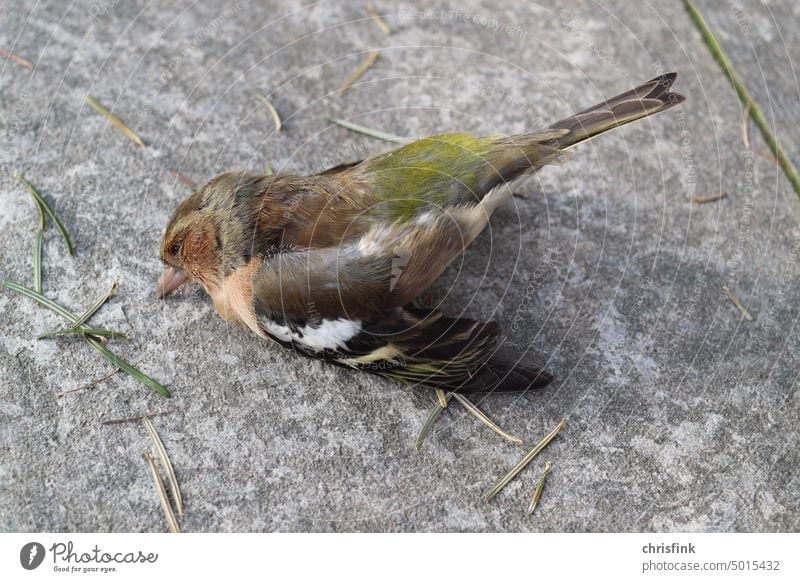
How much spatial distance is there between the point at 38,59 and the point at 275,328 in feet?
7.76

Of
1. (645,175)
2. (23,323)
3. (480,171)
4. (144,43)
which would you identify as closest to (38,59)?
(144,43)

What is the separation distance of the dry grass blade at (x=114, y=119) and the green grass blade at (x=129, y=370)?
123 cm

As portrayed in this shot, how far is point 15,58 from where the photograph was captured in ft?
13.7

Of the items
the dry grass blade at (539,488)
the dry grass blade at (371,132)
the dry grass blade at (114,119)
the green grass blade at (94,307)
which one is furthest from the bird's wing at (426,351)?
the dry grass blade at (114,119)

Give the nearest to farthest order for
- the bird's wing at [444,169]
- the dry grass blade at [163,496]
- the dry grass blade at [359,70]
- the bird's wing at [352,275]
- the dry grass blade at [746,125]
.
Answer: the dry grass blade at [163,496] → the bird's wing at [352,275] → the bird's wing at [444,169] → the dry grass blade at [746,125] → the dry grass blade at [359,70]

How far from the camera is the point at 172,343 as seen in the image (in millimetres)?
3332

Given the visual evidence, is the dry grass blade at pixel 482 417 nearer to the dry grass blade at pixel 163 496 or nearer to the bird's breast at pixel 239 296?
the bird's breast at pixel 239 296

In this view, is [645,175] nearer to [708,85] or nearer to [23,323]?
[708,85]

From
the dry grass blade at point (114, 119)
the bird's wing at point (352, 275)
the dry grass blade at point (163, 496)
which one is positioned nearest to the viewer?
the dry grass blade at point (163, 496)

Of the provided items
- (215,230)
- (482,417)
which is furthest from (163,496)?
(482,417)

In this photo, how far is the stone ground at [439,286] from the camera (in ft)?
9.83

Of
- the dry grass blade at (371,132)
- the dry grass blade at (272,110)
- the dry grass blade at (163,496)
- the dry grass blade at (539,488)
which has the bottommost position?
the dry grass blade at (539,488)

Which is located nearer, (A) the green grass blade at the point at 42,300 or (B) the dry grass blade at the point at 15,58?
(A) the green grass blade at the point at 42,300

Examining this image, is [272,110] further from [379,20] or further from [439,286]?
[439,286]
